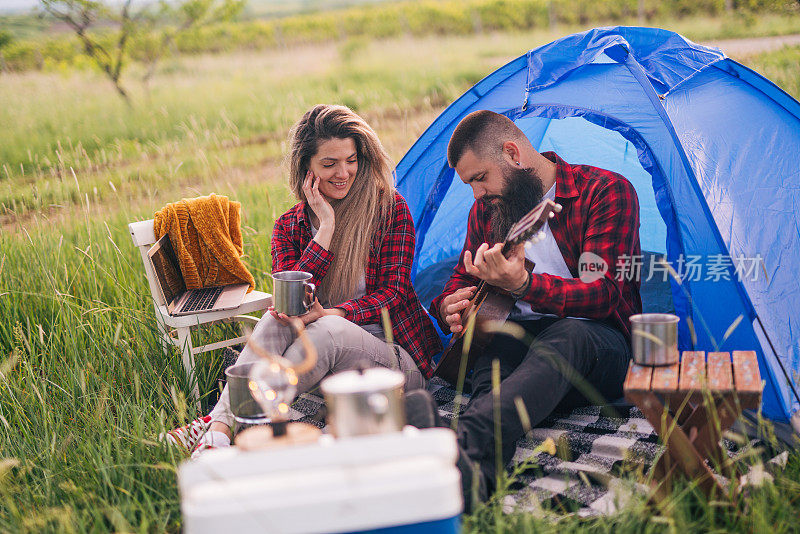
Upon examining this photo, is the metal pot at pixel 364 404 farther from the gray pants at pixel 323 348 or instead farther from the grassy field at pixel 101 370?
the gray pants at pixel 323 348

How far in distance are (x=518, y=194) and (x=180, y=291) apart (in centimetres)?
167

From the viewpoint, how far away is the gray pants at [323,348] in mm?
2594

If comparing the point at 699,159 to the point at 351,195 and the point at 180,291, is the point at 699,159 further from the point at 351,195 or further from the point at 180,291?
the point at 180,291

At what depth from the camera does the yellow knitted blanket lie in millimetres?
3428

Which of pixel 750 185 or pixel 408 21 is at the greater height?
pixel 408 21

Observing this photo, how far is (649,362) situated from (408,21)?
2264 centimetres

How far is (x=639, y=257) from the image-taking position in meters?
2.75

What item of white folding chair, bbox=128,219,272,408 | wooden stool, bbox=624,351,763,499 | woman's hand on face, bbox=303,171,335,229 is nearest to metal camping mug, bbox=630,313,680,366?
wooden stool, bbox=624,351,763,499

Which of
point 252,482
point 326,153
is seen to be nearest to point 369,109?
point 326,153

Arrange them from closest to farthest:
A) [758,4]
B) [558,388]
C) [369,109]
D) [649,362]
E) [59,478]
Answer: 1. [649,362]
2. [59,478]
3. [558,388]
4. [369,109]
5. [758,4]

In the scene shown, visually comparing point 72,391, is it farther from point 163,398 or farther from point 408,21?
point 408,21

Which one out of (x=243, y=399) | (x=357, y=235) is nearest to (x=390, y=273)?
(x=357, y=235)

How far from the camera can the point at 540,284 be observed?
8.49ft

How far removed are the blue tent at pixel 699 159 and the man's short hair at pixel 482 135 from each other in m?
0.32
